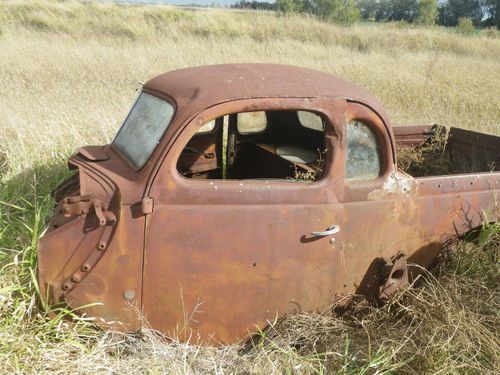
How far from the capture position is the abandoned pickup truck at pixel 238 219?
2449 mm

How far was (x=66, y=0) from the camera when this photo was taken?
2131cm

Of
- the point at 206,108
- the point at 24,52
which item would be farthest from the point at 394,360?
the point at 24,52

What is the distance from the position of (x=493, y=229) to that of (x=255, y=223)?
1611mm

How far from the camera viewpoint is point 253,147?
144 inches

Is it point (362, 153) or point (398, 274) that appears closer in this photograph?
point (362, 153)

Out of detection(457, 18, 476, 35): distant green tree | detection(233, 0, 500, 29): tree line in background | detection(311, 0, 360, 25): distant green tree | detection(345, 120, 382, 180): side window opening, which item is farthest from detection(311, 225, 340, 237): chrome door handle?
detection(233, 0, 500, 29): tree line in background

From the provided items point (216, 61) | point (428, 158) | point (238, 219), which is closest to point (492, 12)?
point (216, 61)

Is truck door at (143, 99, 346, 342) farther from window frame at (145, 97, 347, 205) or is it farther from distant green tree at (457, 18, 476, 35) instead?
distant green tree at (457, 18, 476, 35)

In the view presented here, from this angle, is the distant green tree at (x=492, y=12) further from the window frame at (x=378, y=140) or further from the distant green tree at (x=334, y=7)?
the window frame at (x=378, y=140)

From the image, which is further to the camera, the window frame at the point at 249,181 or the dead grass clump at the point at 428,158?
the dead grass clump at the point at 428,158

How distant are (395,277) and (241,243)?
101 centimetres

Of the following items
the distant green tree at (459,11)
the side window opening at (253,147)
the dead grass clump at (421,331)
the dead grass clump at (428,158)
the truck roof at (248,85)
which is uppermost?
the distant green tree at (459,11)

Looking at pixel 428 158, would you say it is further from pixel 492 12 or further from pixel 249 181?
pixel 492 12

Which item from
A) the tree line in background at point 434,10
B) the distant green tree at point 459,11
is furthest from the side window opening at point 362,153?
the distant green tree at point 459,11
